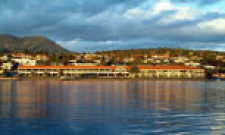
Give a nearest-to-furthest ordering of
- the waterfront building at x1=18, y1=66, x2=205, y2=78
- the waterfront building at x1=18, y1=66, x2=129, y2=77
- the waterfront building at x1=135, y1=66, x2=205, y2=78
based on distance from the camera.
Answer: the waterfront building at x1=18, y1=66, x2=129, y2=77
the waterfront building at x1=18, y1=66, x2=205, y2=78
the waterfront building at x1=135, y1=66, x2=205, y2=78

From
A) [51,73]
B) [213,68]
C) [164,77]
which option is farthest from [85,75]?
[213,68]

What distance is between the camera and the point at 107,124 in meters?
19.7

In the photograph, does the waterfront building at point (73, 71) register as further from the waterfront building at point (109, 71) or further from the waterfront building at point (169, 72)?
the waterfront building at point (169, 72)

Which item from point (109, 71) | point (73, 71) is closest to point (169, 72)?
point (109, 71)

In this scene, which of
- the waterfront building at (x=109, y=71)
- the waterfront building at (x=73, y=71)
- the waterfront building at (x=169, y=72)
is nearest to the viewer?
the waterfront building at (x=73, y=71)

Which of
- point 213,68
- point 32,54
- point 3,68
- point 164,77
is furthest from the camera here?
point 32,54

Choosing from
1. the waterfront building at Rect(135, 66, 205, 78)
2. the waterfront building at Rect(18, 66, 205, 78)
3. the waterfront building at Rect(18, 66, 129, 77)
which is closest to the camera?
the waterfront building at Rect(18, 66, 129, 77)

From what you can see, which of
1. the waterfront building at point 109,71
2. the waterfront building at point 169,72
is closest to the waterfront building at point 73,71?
the waterfront building at point 109,71

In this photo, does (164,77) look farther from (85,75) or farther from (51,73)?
(51,73)

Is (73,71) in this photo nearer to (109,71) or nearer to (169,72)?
(109,71)

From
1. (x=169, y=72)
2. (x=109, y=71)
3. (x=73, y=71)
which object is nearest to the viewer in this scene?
(x=73, y=71)

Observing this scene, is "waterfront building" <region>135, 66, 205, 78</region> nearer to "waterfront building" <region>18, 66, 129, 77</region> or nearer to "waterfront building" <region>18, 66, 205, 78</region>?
"waterfront building" <region>18, 66, 205, 78</region>

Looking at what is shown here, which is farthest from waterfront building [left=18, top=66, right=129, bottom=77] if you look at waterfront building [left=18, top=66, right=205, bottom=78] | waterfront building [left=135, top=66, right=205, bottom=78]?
waterfront building [left=135, top=66, right=205, bottom=78]

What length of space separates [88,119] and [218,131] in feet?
24.1
